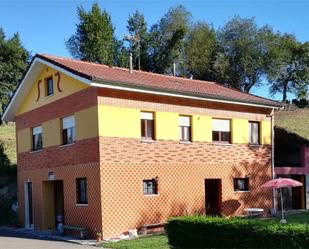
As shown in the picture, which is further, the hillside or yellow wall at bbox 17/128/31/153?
the hillside

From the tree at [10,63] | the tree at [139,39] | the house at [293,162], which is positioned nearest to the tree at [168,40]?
the tree at [139,39]

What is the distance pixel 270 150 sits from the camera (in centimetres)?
2786

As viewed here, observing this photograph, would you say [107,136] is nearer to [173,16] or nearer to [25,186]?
[25,186]

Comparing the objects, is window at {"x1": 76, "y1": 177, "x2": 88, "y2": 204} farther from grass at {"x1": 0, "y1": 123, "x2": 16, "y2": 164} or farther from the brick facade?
grass at {"x1": 0, "y1": 123, "x2": 16, "y2": 164}

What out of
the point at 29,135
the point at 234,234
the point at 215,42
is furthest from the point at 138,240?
the point at 215,42

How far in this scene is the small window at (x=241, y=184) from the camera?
26.3 m

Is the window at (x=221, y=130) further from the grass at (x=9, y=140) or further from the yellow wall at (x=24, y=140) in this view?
the grass at (x=9, y=140)

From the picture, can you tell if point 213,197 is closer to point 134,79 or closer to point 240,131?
point 240,131

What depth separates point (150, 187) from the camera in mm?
22656

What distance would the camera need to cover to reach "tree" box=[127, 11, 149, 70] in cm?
5622

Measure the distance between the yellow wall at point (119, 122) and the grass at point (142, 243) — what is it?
4.35 m

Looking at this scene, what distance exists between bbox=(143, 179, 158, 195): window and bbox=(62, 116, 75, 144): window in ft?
12.4

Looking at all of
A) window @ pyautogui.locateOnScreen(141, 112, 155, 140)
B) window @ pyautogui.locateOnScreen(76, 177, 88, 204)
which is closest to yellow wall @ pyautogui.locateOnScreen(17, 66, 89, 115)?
window @ pyautogui.locateOnScreen(141, 112, 155, 140)

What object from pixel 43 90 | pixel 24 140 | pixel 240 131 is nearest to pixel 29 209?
pixel 24 140
